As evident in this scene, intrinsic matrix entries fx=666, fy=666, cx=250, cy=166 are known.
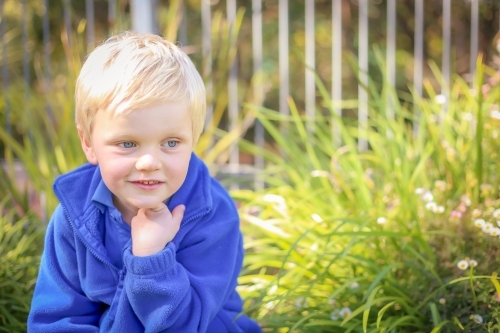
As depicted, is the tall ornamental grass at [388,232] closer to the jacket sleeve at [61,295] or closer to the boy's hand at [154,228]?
the boy's hand at [154,228]

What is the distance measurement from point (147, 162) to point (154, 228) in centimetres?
18

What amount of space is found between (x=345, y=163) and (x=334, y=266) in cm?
60

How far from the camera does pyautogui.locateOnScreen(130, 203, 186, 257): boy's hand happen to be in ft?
5.37

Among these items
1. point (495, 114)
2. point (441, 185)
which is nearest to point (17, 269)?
point (441, 185)

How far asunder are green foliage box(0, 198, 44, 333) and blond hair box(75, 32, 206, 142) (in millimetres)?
776

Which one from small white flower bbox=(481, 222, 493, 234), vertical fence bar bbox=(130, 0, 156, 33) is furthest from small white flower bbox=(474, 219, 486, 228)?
vertical fence bar bbox=(130, 0, 156, 33)

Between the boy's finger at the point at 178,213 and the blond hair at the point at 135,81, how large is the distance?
0.62 feet

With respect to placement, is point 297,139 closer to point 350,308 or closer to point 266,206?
point 266,206

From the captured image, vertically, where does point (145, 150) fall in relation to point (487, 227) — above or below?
above

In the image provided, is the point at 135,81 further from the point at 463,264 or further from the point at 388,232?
the point at 463,264

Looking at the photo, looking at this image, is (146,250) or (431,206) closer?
(146,250)

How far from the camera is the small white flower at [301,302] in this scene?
219 cm

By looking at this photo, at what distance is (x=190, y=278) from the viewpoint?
1695mm

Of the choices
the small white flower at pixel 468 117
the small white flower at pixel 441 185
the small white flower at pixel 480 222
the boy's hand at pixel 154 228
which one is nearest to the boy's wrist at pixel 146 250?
the boy's hand at pixel 154 228
